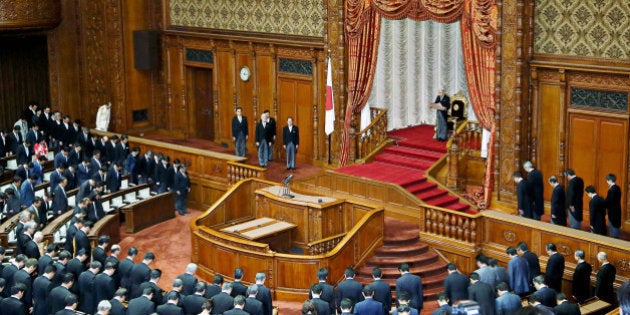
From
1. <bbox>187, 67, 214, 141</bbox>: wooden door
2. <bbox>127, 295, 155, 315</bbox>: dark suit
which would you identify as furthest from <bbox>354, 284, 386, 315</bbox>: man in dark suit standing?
<bbox>187, 67, 214, 141</bbox>: wooden door

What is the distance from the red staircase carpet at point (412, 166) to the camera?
1761 centimetres

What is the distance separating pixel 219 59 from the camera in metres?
22.9

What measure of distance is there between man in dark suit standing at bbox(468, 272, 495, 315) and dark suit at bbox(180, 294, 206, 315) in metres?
3.41

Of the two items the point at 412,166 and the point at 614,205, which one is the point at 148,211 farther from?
the point at 614,205

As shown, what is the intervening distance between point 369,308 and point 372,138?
27.1 ft

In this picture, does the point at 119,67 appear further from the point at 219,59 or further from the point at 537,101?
the point at 537,101

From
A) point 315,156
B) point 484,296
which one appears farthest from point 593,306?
point 315,156

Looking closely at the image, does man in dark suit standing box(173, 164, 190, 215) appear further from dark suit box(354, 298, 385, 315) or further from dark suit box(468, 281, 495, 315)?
dark suit box(468, 281, 495, 315)

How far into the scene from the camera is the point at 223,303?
1219cm

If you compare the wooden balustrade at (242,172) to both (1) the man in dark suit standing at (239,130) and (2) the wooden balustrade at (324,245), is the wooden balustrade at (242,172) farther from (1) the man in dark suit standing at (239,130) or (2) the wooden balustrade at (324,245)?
(2) the wooden balustrade at (324,245)

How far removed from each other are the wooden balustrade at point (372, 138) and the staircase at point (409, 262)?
367 centimetres

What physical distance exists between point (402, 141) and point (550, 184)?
4.04 meters

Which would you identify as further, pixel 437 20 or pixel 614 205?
pixel 437 20

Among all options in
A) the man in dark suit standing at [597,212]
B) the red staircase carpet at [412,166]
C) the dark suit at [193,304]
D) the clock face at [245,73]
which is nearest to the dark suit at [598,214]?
the man in dark suit standing at [597,212]
